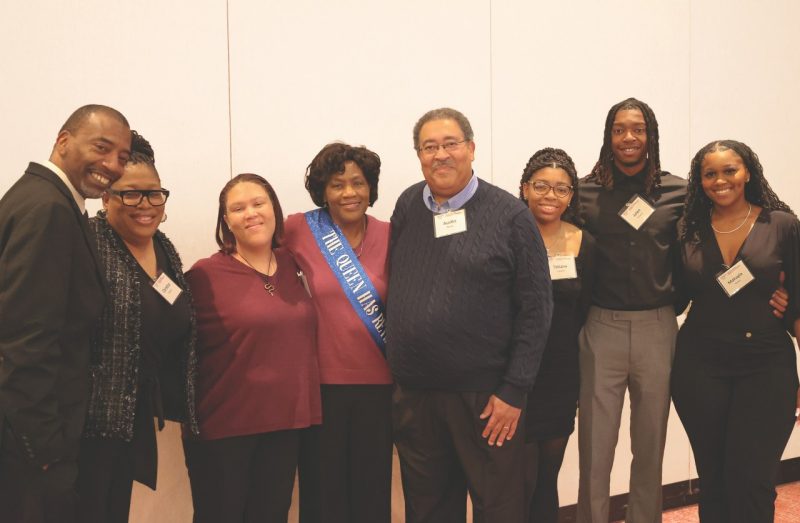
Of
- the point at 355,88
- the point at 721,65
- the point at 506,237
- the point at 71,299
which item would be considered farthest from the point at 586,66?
the point at 71,299

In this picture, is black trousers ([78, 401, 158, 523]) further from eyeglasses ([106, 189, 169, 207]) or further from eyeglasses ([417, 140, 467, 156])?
eyeglasses ([417, 140, 467, 156])

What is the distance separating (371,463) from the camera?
95.2 inches

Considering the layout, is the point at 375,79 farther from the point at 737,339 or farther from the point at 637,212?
the point at 737,339

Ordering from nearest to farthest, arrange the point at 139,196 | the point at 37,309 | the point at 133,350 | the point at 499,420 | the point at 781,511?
the point at 37,309
the point at 133,350
the point at 139,196
the point at 499,420
the point at 781,511

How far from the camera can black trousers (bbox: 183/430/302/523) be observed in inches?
87.1

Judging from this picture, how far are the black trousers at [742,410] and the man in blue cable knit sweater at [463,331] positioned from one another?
761mm

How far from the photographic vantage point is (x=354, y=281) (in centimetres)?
243

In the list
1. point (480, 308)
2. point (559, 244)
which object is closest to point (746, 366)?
point (559, 244)

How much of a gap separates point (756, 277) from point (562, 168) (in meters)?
0.82

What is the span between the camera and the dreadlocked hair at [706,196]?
257 cm

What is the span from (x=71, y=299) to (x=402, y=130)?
1760mm

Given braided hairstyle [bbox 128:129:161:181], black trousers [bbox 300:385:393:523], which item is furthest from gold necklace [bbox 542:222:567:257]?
braided hairstyle [bbox 128:129:161:181]

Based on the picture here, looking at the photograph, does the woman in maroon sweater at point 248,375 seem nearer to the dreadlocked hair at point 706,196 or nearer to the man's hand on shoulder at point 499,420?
the man's hand on shoulder at point 499,420

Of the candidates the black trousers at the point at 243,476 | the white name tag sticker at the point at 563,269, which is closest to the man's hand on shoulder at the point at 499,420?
the white name tag sticker at the point at 563,269
